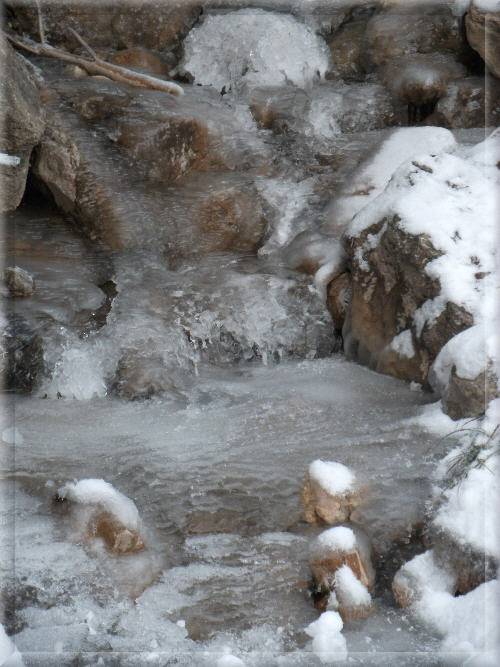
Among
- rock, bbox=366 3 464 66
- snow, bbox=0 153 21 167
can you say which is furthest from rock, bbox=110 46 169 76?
snow, bbox=0 153 21 167

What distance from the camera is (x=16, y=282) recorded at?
16.7 ft

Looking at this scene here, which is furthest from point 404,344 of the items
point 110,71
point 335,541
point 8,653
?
point 110,71

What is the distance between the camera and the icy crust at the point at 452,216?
174 inches

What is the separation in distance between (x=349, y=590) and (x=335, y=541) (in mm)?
188

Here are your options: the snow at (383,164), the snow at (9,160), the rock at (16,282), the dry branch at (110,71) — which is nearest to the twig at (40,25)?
the dry branch at (110,71)

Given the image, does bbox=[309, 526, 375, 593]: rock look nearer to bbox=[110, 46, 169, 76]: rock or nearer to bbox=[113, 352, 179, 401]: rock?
bbox=[113, 352, 179, 401]: rock

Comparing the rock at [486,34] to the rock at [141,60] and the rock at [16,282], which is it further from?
the rock at [16,282]

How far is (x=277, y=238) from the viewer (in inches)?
239

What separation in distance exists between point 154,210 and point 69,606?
11.6 feet

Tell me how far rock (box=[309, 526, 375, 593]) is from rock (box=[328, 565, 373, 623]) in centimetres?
3

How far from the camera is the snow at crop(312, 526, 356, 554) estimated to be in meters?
3.12

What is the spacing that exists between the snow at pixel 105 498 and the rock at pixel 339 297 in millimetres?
2277

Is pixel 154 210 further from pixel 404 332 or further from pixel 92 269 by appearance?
pixel 404 332

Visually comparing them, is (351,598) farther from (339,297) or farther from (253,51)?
(253,51)
